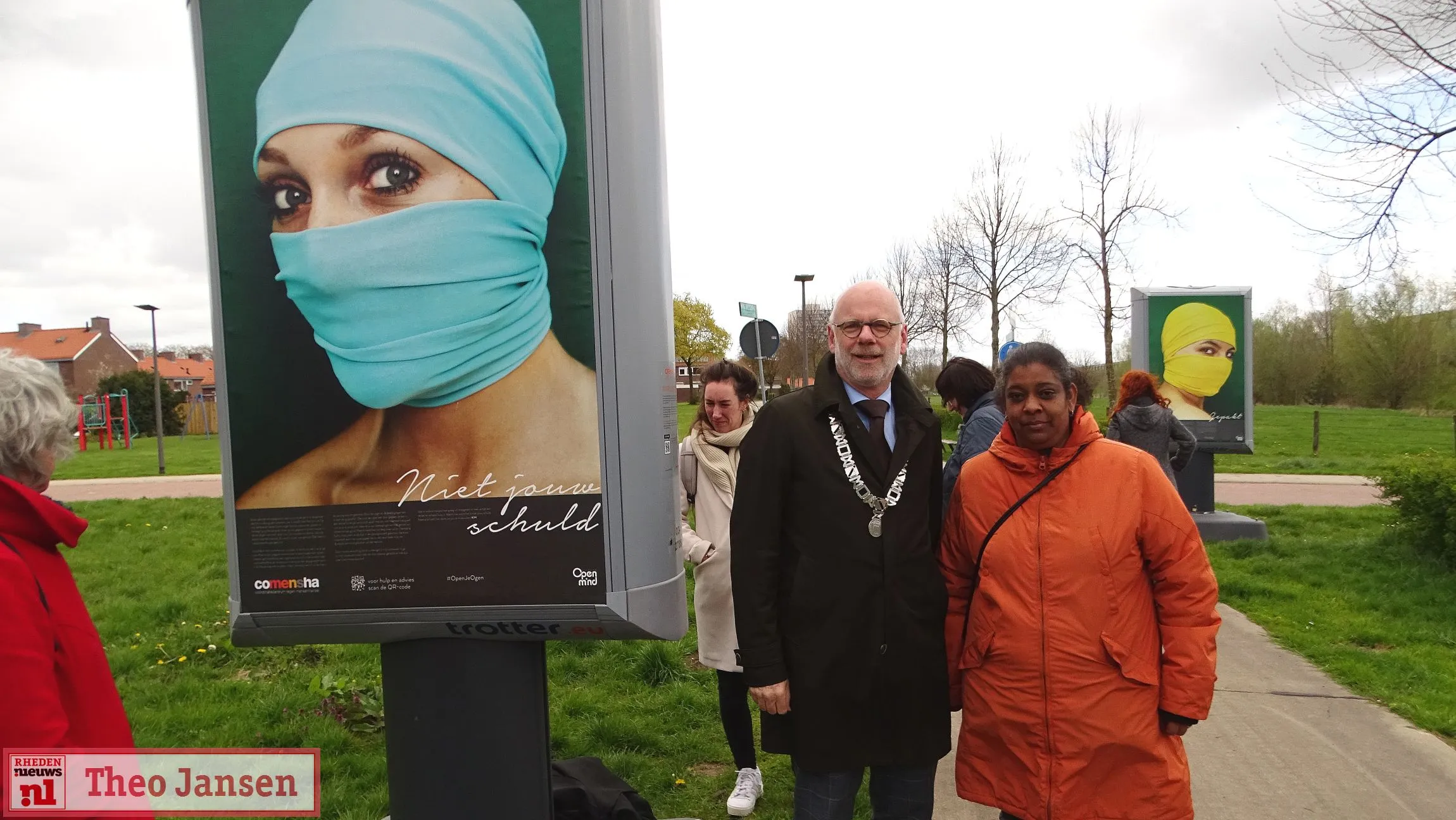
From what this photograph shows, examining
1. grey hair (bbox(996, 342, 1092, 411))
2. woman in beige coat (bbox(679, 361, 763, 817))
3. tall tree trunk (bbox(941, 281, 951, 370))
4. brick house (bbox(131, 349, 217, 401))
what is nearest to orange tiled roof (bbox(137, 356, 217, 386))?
brick house (bbox(131, 349, 217, 401))

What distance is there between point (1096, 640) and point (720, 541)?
1631 millimetres

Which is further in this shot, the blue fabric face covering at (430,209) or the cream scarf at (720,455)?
the cream scarf at (720,455)

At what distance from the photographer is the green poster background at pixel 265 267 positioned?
2.24 m

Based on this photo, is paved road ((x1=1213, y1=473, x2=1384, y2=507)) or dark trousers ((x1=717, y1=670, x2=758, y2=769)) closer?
dark trousers ((x1=717, y1=670, x2=758, y2=769))

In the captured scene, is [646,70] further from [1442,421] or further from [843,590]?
[1442,421]

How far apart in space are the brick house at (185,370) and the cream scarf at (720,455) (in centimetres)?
7093

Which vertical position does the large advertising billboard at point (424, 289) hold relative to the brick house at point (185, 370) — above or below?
below

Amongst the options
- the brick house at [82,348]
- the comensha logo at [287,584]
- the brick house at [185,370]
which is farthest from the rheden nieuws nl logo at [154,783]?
the brick house at [185,370]

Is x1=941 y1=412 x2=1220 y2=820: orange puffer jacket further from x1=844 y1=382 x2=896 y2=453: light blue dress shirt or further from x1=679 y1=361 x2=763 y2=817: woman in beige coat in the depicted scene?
x1=679 y1=361 x2=763 y2=817: woman in beige coat

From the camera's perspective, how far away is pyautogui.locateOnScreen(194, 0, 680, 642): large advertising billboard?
222cm

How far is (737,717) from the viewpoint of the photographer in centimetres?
348

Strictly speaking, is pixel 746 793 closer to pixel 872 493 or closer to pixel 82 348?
pixel 872 493

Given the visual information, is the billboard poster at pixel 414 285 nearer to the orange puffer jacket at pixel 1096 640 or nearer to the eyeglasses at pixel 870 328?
the eyeglasses at pixel 870 328

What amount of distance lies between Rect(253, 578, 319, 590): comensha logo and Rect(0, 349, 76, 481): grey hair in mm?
637
